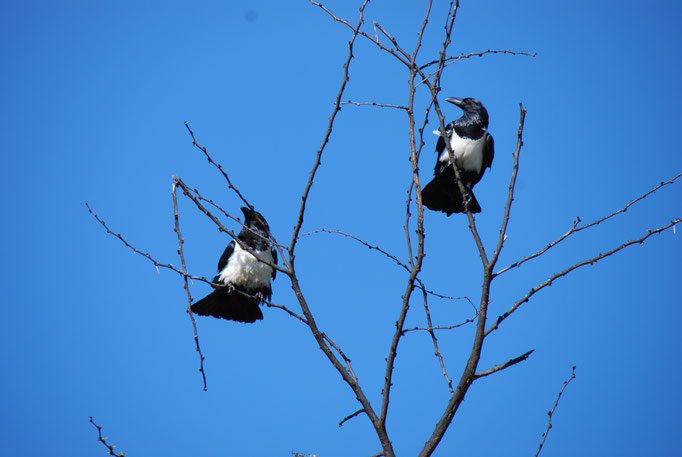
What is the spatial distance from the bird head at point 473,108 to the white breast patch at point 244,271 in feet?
7.59

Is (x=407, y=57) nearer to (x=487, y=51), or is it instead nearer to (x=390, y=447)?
(x=487, y=51)

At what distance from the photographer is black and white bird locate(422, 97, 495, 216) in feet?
20.1

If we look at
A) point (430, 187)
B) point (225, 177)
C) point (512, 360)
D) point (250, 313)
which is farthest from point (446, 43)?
point (250, 313)

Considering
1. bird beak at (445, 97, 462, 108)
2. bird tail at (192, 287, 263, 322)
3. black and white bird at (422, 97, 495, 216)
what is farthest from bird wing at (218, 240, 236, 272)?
bird beak at (445, 97, 462, 108)

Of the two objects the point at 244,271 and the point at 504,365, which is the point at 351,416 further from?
the point at 244,271

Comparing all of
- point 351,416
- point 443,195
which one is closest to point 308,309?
point 351,416

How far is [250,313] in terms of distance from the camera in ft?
22.1

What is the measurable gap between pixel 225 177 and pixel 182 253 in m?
0.38

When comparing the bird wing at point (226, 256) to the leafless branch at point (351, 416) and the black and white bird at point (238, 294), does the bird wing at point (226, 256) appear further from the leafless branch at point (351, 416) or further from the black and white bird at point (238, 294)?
the leafless branch at point (351, 416)

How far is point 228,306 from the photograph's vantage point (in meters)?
6.73

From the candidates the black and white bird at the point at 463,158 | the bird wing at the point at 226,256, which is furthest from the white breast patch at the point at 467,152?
the bird wing at the point at 226,256

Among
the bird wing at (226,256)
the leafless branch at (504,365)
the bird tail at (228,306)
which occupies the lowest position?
the leafless branch at (504,365)

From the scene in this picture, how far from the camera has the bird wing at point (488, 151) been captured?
6383 mm

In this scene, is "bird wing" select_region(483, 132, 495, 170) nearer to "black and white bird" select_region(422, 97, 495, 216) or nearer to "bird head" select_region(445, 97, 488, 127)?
"black and white bird" select_region(422, 97, 495, 216)
